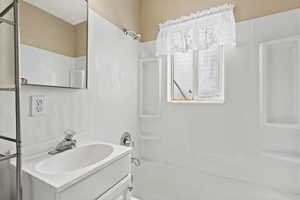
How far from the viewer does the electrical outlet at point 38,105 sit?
3.33 ft

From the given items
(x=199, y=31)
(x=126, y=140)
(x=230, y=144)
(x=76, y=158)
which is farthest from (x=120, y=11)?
(x=230, y=144)

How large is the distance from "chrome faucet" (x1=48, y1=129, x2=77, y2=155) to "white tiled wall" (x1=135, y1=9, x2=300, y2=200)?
111cm

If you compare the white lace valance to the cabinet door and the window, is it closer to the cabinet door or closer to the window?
the window

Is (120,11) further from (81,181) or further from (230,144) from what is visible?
(230,144)

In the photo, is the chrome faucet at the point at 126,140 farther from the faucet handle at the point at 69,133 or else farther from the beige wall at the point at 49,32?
the beige wall at the point at 49,32

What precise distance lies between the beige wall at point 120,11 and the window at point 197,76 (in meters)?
0.65

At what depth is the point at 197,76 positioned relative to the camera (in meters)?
1.95

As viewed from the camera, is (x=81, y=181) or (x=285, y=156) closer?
(x=81, y=181)

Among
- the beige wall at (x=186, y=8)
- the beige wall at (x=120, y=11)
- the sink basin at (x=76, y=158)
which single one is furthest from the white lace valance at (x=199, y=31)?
the sink basin at (x=76, y=158)

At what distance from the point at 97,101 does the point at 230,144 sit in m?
1.39

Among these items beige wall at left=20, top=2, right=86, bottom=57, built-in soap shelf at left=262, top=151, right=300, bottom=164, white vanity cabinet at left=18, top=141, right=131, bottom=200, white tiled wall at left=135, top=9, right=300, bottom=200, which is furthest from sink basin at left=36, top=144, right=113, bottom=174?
built-in soap shelf at left=262, top=151, right=300, bottom=164

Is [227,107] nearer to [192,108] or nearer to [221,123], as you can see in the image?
[221,123]

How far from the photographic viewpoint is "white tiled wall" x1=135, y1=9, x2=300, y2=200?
1.47 meters

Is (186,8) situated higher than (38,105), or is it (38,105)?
(186,8)
